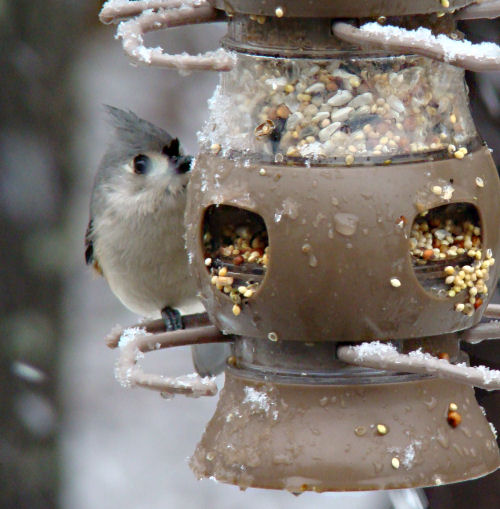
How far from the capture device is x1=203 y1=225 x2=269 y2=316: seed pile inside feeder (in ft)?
8.97

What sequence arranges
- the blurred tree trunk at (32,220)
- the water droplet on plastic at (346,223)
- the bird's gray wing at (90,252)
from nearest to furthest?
1. the water droplet on plastic at (346,223)
2. the bird's gray wing at (90,252)
3. the blurred tree trunk at (32,220)

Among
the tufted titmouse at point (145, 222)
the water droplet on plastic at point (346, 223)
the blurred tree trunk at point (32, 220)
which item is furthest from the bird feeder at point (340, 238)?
the blurred tree trunk at point (32, 220)

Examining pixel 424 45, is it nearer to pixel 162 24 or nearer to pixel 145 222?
pixel 162 24

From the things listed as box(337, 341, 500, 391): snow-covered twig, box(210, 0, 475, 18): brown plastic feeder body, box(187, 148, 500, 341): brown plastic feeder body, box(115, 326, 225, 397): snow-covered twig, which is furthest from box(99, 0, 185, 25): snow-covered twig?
box(337, 341, 500, 391): snow-covered twig

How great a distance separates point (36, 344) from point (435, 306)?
362 centimetres

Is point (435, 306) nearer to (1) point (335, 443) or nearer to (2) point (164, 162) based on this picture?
(1) point (335, 443)

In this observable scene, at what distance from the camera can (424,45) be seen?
93.7 inches

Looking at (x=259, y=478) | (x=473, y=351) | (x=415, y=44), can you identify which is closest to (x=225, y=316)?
(x=259, y=478)

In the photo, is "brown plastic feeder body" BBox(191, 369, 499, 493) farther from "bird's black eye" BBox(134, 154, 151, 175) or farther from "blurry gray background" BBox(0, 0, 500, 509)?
"blurry gray background" BBox(0, 0, 500, 509)

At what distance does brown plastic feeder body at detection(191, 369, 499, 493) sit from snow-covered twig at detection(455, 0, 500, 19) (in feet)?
3.03

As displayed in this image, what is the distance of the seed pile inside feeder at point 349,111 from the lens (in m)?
2.61

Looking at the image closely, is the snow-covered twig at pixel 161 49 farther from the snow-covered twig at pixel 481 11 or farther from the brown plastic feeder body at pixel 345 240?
the snow-covered twig at pixel 481 11

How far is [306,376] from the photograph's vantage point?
276 centimetres

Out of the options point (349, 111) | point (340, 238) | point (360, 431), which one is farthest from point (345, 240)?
point (360, 431)
